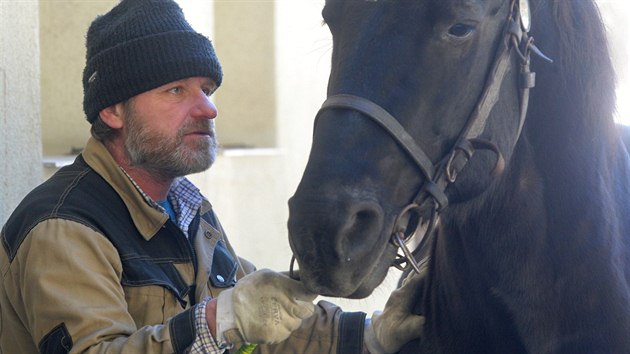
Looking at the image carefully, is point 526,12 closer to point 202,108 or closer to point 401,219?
point 401,219

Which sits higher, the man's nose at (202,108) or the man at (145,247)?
the man's nose at (202,108)

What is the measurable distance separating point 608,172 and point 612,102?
165 millimetres

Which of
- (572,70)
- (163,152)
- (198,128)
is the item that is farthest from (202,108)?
(572,70)

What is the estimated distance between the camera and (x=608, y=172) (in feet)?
7.69

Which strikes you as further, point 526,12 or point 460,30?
point 526,12

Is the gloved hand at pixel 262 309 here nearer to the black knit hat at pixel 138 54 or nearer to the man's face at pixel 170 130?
the man's face at pixel 170 130

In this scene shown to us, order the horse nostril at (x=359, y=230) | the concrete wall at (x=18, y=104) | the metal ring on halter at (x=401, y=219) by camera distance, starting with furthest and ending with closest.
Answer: the concrete wall at (x=18, y=104) < the metal ring on halter at (x=401, y=219) < the horse nostril at (x=359, y=230)

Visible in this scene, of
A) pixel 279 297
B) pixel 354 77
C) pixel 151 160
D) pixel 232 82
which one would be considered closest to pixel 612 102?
pixel 354 77

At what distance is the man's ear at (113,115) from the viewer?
2.79 meters

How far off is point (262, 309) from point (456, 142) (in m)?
0.56

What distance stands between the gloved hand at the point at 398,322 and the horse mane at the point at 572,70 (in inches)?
22.4

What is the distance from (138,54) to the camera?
2697 mm

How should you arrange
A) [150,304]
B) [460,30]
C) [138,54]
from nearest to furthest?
[460,30] → [150,304] → [138,54]

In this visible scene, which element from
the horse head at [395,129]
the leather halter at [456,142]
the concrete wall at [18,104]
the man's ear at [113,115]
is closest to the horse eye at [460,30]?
the horse head at [395,129]
